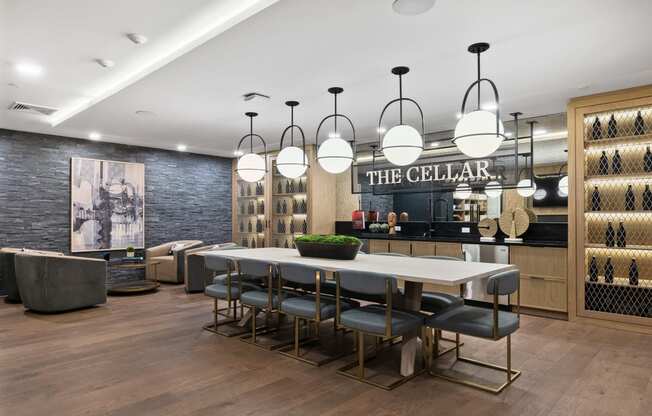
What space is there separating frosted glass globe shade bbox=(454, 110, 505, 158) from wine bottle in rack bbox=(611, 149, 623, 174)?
8.22ft

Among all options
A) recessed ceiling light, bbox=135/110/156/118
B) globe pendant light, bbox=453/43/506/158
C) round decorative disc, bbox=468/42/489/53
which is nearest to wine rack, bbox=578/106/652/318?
round decorative disc, bbox=468/42/489/53

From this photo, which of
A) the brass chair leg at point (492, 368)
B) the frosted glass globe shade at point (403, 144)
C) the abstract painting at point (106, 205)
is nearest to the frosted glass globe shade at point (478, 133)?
the frosted glass globe shade at point (403, 144)

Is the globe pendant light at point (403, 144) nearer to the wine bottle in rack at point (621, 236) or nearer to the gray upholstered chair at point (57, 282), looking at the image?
the wine bottle in rack at point (621, 236)

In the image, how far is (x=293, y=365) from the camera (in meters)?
3.48

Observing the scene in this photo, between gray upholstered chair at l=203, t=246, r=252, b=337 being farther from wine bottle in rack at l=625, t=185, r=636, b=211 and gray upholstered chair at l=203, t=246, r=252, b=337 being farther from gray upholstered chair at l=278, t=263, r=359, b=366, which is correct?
wine bottle in rack at l=625, t=185, r=636, b=211

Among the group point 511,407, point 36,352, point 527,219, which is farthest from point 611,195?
point 36,352

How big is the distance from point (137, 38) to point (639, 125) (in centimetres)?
507

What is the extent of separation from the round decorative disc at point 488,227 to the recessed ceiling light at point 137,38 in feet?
15.6

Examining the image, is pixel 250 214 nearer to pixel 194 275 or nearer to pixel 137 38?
pixel 194 275

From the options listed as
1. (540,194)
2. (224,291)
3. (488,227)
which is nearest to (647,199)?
(488,227)

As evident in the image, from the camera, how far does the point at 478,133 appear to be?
304cm

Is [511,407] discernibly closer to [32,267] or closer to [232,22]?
[232,22]

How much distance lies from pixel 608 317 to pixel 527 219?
1455 mm

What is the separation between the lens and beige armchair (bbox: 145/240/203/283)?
7535mm
